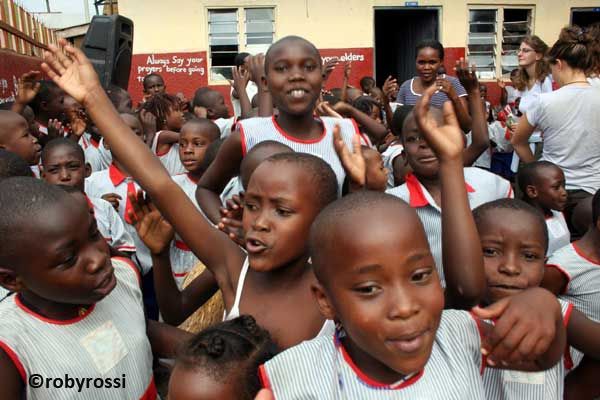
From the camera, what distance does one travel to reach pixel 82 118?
443cm

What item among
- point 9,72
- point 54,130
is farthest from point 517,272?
point 9,72

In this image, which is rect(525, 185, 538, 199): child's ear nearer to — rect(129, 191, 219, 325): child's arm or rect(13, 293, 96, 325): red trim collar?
rect(129, 191, 219, 325): child's arm

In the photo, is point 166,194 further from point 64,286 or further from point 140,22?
point 140,22

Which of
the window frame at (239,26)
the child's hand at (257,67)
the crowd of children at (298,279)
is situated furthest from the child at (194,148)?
the window frame at (239,26)

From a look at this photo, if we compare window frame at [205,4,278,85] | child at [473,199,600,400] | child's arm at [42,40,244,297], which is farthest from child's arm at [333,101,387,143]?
window frame at [205,4,278,85]

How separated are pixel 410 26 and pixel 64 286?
11753mm

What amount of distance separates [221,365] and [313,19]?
9.95 m

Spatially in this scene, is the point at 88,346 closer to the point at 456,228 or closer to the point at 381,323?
the point at 381,323

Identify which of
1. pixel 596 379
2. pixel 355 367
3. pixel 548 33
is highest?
pixel 548 33

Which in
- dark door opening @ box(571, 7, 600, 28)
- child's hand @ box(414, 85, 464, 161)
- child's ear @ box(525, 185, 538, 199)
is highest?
dark door opening @ box(571, 7, 600, 28)

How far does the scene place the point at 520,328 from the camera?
1.15 m

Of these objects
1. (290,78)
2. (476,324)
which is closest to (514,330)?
(476,324)

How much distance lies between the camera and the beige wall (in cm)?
1022

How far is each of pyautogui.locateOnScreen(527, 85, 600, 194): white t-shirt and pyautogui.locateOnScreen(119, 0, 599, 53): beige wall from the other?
25.0 feet
